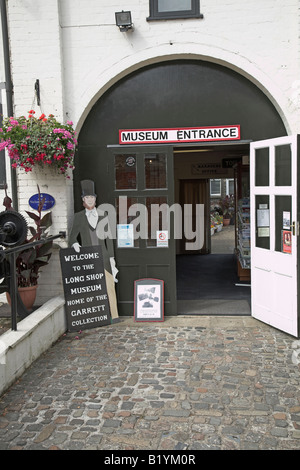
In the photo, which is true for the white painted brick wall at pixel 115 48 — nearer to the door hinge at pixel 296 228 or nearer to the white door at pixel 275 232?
the white door at pixel 275 232

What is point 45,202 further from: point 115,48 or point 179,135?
point 115,48

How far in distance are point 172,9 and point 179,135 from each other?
5.36ft

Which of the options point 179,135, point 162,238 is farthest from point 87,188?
point 179,135

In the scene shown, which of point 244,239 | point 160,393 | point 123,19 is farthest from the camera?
point 244,239

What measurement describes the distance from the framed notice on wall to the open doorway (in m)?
Result: 0.46

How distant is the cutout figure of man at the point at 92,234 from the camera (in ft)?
20.6

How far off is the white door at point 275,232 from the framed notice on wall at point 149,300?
1.25m

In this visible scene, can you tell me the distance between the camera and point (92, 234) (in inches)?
250

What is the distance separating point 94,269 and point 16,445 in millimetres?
2988

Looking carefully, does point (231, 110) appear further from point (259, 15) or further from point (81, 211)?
point (81, 211)

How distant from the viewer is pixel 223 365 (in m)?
4.67

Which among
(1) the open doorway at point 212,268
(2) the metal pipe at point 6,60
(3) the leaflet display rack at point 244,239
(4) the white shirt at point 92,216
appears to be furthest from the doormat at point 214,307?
(2) the metal pipe at point 6,60

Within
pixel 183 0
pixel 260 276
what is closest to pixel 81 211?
pixel 260 276

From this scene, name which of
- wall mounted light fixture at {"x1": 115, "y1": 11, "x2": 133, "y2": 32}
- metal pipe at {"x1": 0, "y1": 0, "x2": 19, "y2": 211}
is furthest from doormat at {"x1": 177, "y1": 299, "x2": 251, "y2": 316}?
wall mounted light fixture at {"x1": 115, "y1": 11, "x2": 133, "y2": 32}
